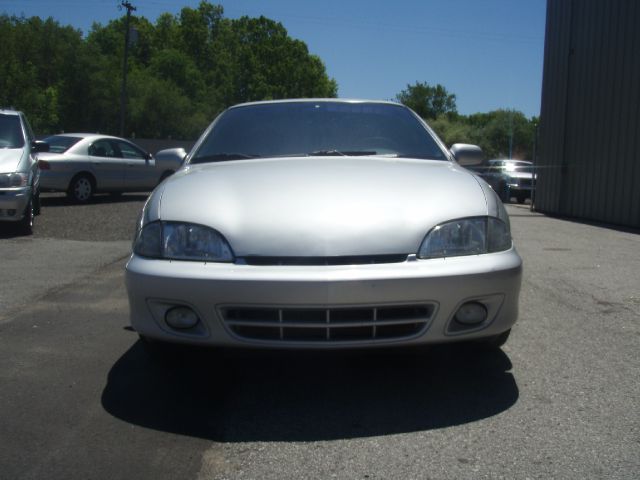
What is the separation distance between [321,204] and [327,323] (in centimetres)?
58

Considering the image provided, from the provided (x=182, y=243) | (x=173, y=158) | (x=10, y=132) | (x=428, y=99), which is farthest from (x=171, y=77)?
(x=182, y=243)

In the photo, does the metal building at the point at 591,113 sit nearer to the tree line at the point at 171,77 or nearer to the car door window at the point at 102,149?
the car door window at the point at 102,149

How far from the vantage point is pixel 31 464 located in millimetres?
2553

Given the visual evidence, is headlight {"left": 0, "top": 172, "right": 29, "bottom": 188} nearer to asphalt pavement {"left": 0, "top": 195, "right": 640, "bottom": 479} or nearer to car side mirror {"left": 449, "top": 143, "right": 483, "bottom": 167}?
asphalt pavement {"left": 0, "top": 195, "right": 640, "bottom": 479}

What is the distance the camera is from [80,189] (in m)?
14.2

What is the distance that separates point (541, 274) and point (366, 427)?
166 inches

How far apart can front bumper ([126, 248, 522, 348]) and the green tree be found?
77.3m

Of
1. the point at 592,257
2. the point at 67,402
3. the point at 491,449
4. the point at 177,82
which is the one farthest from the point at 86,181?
the point at 177,82

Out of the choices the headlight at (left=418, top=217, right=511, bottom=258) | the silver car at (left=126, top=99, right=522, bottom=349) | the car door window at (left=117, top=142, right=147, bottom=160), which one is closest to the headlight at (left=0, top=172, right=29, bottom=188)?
the silver car at (left=126, top=99, right=522, bottom=349)

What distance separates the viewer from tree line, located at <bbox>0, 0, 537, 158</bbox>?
47.5m

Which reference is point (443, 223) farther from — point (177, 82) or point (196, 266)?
point (177, 82)

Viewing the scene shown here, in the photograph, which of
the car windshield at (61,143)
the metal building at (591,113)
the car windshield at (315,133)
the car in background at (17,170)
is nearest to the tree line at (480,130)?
the metal building at (591,113)

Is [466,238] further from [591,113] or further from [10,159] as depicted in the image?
[591,113]

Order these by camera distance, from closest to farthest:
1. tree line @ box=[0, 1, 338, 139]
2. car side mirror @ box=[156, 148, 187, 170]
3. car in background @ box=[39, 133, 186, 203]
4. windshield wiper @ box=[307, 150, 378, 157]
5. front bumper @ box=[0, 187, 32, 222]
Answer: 1. windshield wiper @ box=[307, 150, 378, 157]
2. car side mirror @ box=[156, 148, 187, 170]
3. front bumper @ box=[0, 187, 32, 222]
4. car in background @ box=[39, 133, 186, 203]
5. tree line @ box=[0, 1, 338, 139]
